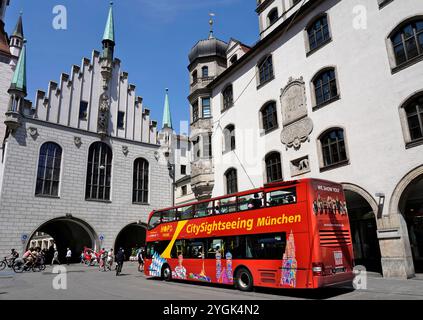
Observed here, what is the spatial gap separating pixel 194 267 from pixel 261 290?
3519 mm

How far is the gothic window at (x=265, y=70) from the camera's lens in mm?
21328

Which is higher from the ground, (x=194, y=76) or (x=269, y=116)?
(x=194, y=76)

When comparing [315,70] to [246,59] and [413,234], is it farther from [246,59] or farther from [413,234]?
[413,234]

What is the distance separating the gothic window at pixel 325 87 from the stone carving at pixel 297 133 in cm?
125

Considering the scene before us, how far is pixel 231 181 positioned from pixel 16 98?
2173 cm

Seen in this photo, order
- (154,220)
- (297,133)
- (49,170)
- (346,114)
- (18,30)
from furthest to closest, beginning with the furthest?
(18,30)
(49,170)
(297,133)
(154,220)
(346,114)

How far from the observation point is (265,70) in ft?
71.7

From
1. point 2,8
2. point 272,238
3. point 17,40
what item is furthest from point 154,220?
point 17,40

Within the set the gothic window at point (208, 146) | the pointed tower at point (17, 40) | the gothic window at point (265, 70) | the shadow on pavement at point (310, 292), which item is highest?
the pointed tower at point (17, 40)

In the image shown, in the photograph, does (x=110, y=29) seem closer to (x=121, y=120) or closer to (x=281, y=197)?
(x=121, y=120)

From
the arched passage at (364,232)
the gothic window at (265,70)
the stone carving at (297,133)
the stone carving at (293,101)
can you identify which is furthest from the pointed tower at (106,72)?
the arched passage at (364,232)

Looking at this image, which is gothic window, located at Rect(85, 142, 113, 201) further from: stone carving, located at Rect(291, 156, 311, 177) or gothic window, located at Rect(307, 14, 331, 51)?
gothic window, located at Rect(307, 14, 331, 51)

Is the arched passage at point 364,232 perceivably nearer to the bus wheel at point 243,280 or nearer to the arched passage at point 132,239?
the bus wheel at point 243,280

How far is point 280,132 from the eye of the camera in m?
19.5
